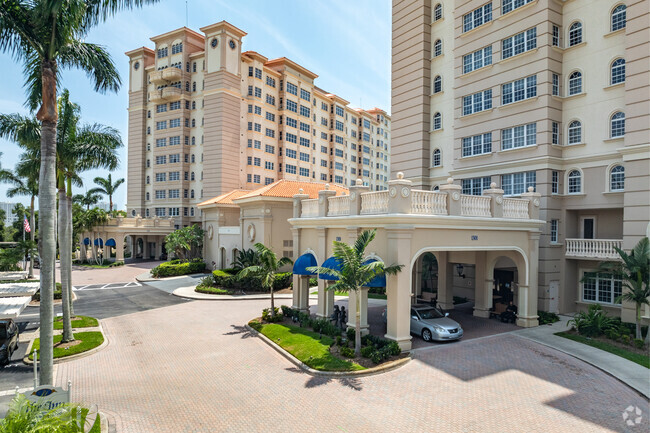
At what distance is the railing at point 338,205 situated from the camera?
64.3 ft

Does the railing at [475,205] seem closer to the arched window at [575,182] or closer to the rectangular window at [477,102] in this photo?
the arched window at [575,182]

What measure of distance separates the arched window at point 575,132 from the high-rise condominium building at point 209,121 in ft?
140

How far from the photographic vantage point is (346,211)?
771 inches

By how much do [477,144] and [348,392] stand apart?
20584 mm

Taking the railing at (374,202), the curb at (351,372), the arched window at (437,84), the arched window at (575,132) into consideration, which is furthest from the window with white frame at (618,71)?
the curb at (351,372)

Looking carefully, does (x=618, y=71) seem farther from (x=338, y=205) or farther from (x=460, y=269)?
(x=338, y=205)

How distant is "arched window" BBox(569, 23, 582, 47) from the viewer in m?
23.3

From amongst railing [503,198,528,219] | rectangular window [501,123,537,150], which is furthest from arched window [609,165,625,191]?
railing [503,198,528,219]

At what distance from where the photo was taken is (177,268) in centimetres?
4169

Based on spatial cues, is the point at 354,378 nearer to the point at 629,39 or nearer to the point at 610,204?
the point at 610,204

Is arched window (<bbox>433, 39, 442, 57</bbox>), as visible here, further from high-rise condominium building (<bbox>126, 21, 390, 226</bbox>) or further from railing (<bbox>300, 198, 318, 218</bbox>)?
high-rise condominium building (<bbox>126, 21, 390, 226</bbox>)

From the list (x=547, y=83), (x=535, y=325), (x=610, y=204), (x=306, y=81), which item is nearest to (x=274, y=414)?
(x=535, y=325)

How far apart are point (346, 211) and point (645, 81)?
16739 millimetres

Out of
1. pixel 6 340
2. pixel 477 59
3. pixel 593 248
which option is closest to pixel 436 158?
pixel 477 59
